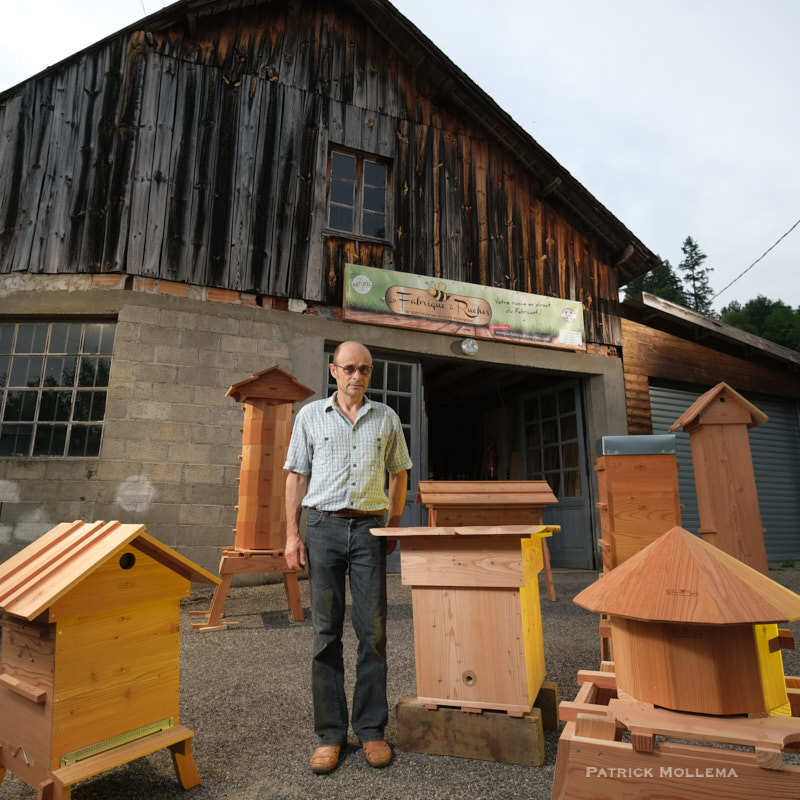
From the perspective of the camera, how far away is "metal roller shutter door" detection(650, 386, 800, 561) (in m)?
9.95

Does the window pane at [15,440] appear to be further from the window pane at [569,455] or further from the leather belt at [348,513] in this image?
the window pane at [569,455]

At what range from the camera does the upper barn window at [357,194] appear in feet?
27.4

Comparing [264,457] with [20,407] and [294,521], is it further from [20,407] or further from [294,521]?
[20,407]

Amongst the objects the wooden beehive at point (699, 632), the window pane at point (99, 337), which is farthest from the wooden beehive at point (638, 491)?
the window pane at point (99, 337)

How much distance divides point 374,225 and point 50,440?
5.11 metres

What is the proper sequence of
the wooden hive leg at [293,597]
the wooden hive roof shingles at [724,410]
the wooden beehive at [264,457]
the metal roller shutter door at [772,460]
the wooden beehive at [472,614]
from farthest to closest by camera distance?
the metal roller shutter door at [772,460] → the wooden hive leg at [293,597] → the wooden beehive at [264,457] → the wooden hive roof shingles at [724,410] → the wooden beehive at [472,614]

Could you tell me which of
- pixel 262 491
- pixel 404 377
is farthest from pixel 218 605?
pixel 404 377

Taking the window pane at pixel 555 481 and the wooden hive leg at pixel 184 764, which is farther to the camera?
the window pane at pixel 555 481

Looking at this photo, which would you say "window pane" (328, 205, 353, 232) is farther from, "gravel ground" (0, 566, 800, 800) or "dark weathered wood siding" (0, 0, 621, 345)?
"gravel ground" (0, 566, 800, 800)

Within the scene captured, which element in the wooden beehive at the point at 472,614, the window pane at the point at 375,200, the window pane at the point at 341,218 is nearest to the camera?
the wooden beehive at the point at 472,614

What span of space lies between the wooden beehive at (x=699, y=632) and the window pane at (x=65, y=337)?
278 inches

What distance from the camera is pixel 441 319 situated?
8344 mm

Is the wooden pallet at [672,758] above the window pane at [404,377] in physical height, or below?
below

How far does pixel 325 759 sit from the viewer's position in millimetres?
2451
